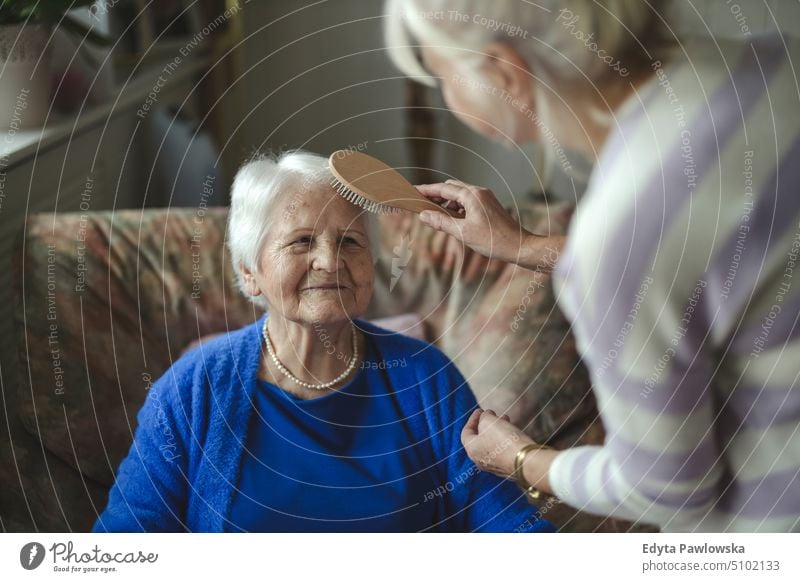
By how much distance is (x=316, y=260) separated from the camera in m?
0.96

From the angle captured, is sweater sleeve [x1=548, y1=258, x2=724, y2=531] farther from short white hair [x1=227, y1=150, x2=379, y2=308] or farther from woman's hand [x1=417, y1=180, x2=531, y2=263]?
short white hair [x1=227, y1=150, x2=379, y2=308]

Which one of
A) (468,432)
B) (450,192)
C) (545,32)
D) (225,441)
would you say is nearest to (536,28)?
(545,32)

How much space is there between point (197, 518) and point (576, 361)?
0.46 metres

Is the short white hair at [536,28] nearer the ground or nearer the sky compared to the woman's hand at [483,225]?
nearer the sky

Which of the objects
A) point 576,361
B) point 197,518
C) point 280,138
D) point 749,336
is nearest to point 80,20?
point 280,138

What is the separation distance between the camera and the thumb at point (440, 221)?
3.25 ft

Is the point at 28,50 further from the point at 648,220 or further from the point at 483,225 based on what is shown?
the point at 648,220

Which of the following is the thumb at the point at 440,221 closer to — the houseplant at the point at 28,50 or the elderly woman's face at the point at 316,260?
the elderly woman's face at the point at 316,260

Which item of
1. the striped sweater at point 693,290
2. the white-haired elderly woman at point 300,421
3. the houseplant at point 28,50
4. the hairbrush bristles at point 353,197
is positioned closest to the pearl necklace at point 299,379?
the white-haired elderly woman at point 300,421

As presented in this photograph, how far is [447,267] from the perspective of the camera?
1.04 metres

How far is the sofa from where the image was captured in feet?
3.44

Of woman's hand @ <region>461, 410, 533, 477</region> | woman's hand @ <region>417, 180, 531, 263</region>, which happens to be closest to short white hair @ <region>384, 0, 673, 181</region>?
woman's hand @ <region>417, 180, 531, 263</region>
